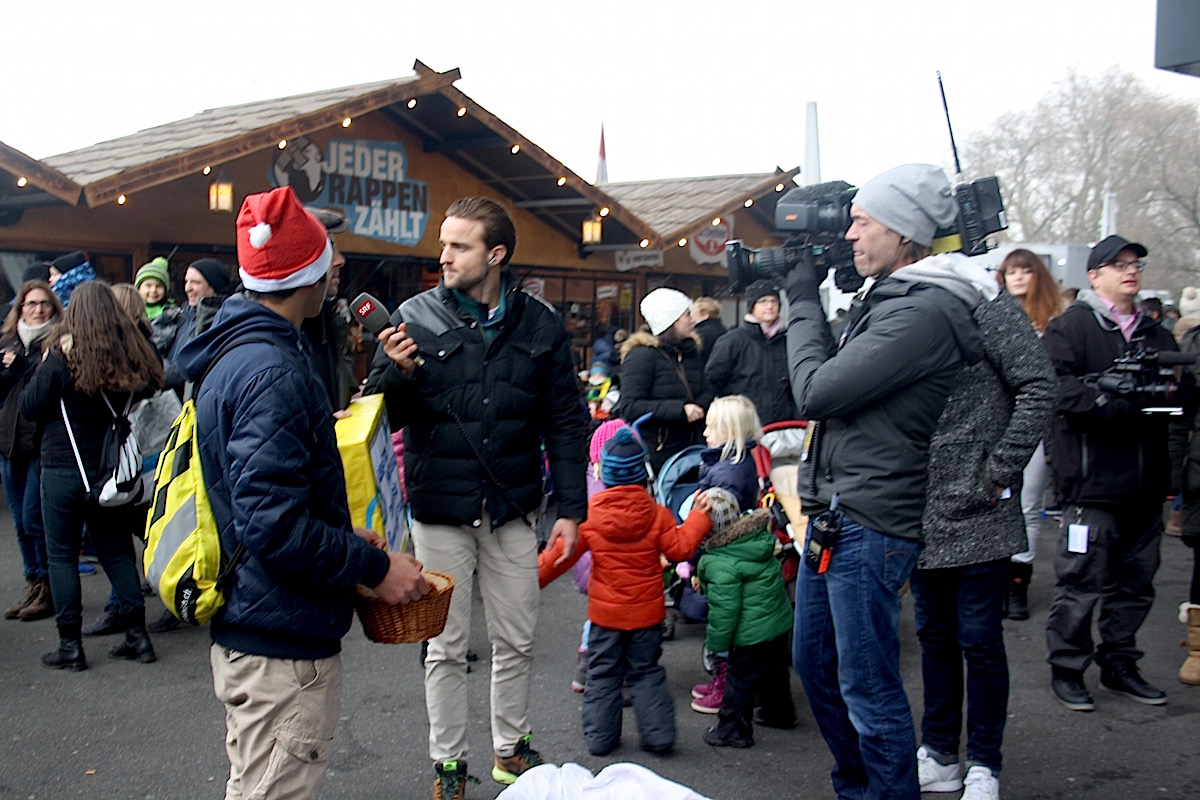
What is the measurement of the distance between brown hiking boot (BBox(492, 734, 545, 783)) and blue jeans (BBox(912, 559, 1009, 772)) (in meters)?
1.53

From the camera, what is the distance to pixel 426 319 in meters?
3.67

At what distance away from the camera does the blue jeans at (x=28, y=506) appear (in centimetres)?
577

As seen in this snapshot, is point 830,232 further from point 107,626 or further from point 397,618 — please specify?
point 107,626

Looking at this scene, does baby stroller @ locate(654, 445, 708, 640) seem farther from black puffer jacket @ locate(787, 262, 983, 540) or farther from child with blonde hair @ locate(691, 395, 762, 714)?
black puffer jacket @ locate(787, 262, 983, 540)

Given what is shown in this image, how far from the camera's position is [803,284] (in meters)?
3.28

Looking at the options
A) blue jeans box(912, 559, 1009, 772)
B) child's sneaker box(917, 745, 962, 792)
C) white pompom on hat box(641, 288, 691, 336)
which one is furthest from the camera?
white pompom on hat box(641, 288, 691, 336)

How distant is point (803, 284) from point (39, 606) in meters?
5.07

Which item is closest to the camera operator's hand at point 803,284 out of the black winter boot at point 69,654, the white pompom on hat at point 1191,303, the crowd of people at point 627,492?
the crowd of people at point 627,492

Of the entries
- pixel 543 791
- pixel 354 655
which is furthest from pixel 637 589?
pixel 354 655

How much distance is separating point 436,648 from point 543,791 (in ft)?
2.64

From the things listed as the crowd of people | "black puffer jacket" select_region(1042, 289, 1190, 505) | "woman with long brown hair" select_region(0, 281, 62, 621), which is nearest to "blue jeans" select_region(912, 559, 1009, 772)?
the crowd of people

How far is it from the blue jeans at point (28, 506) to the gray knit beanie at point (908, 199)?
480 cm

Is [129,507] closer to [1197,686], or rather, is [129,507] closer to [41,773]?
[41,773]

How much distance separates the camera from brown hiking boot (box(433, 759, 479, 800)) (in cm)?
362
